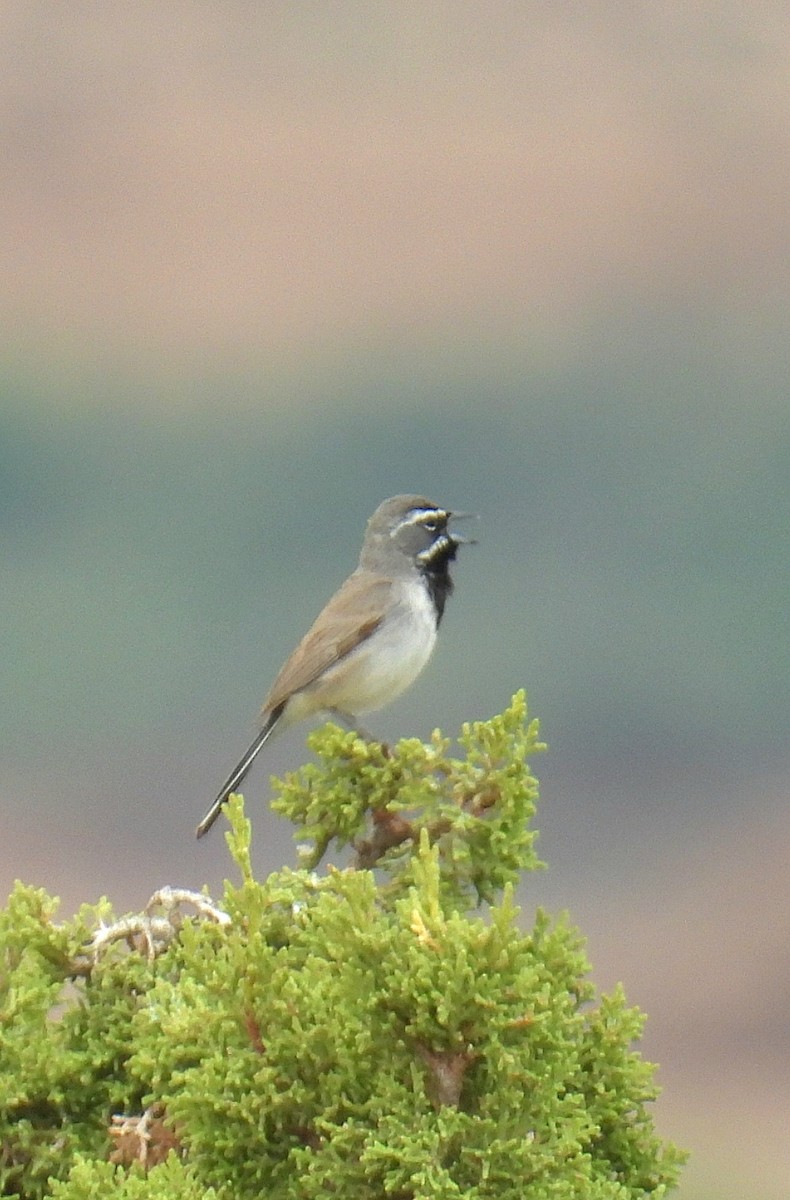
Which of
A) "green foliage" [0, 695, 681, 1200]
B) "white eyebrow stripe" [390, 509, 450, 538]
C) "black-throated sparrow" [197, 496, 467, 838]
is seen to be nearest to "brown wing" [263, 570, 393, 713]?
"black-throated sparrow" [197, 496, 467, 838]

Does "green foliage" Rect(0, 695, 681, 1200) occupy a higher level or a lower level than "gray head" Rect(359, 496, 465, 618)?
lower

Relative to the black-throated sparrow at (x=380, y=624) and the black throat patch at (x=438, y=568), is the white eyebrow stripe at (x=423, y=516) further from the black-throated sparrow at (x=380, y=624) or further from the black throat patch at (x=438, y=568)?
the black throat patch at (x=438, y=568)

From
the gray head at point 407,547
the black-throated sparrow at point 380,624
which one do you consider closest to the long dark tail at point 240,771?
the black-throated sparrow at point 380,624

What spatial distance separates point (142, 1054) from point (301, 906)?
30cm

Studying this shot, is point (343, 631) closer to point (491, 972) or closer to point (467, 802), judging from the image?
point (467, 802)

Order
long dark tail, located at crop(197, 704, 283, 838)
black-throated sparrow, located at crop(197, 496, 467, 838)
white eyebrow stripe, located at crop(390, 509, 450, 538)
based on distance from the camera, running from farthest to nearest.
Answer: black-throated sparrow, located at crop(197, 496, 467, 838) < white eyebrow stripe, located at crop(390, 509, 450, 538) < long dark tail, located at crop(197, 704, 283, 838)

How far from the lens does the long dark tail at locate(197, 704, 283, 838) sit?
3078 mm

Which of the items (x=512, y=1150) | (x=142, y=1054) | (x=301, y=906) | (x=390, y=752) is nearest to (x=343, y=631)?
(x=390, y=752)

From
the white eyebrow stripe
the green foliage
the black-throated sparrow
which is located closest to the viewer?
the green foliage

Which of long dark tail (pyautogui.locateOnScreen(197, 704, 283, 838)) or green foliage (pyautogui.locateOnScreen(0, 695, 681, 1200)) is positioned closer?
green foliage (pyautogui.locateOnScreen(0, 695, 681, 1200))

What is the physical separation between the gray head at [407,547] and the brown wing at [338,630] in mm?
50

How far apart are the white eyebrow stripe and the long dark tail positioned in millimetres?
514

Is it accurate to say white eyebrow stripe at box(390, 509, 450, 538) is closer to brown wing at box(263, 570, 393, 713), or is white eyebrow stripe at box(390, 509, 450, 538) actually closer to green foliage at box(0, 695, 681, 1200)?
brown wing at box(263, 570, 393, 713)

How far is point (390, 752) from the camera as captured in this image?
2.46m
